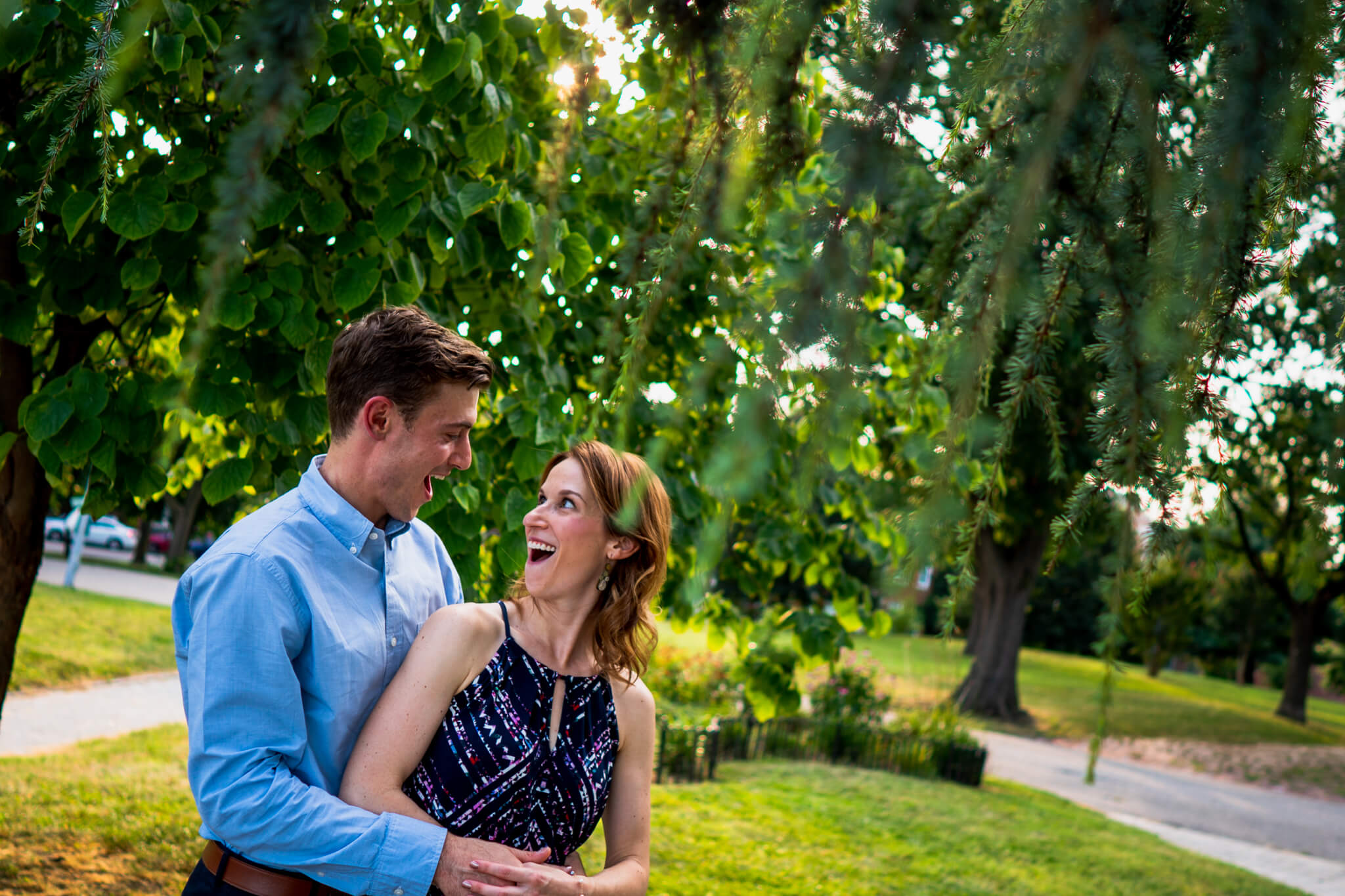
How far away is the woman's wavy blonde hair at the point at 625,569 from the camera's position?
2316 millimetres

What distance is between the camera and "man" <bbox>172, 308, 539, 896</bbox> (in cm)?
171

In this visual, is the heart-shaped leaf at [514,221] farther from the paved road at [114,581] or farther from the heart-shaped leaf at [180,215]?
the paved road at [114,581]

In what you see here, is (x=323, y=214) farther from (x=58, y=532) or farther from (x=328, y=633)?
(x=58, y=532)

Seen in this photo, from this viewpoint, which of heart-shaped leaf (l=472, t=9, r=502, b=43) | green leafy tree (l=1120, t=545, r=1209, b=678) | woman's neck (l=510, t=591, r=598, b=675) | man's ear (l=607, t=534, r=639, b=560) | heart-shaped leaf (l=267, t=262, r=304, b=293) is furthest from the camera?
heart-shaped leaf (l=472, t=9, r=502, b=43)

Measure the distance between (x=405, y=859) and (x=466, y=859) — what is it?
13 cm

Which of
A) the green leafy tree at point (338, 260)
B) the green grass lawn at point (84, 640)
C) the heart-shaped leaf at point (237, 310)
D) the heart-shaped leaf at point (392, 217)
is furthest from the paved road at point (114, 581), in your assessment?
the heart-shaped leaf at point (392, 217)

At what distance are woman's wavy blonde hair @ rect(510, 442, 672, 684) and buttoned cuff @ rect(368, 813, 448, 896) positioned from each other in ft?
2.00

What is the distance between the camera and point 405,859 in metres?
1.81

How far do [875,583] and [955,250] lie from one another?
0.61 meters

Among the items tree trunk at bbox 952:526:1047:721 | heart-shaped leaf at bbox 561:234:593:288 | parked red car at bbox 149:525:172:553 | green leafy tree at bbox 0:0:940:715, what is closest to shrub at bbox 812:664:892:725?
tree trunk at bbox 952:526:1047:721

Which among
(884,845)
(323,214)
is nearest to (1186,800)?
(884,845)

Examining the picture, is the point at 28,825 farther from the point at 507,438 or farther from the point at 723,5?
the point at 723,5

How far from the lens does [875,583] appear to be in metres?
0.95

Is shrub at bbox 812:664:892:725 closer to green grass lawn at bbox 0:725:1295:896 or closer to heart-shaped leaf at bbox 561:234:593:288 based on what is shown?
green grass lawn at bbox 0:725:1295:896
